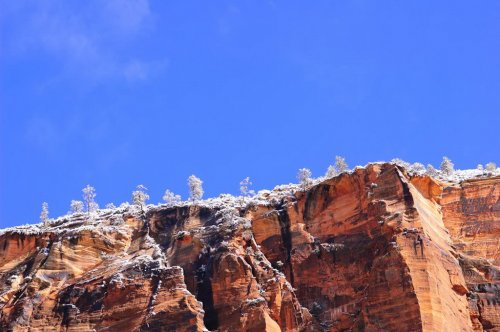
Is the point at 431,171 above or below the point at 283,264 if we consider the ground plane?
above

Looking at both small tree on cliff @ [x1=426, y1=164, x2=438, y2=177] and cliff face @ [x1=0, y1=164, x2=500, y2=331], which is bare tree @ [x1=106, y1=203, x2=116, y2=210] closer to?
cliff face @ [x1=0, y1=164, x2=500, y2=331]

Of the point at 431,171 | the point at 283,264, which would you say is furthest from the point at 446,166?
the point at 283,264

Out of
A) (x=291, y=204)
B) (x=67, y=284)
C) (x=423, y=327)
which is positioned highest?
(x=291, y=204)

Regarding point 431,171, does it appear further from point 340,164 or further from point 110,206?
point 110,206

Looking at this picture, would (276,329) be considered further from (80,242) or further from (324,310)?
(80,242)

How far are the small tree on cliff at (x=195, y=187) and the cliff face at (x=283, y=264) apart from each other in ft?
47.3

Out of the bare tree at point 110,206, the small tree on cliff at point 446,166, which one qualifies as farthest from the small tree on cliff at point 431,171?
the bare tree at point 110,206

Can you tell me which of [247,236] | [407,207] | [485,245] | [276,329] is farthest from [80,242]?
[485,245]

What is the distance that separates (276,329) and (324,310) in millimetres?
7228

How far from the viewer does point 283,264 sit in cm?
10356

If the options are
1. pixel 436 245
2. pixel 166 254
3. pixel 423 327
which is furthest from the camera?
pixel 166 254

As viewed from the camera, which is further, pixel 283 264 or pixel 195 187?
pixel 195 187

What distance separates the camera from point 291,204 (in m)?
109

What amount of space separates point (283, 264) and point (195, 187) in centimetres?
2949
